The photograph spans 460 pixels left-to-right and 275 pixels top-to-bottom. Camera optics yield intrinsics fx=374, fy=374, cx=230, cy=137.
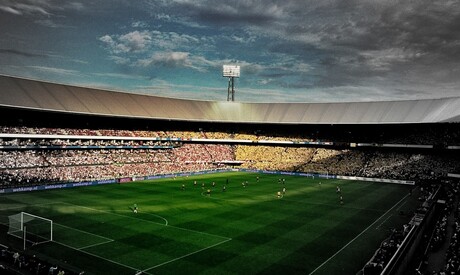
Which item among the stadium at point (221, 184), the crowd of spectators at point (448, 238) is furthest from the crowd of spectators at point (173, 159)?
the crowd of spectators at point (448, 238)

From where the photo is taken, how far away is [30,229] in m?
25.1

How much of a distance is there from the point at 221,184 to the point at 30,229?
30.4m

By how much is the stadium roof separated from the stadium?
0.33 metres

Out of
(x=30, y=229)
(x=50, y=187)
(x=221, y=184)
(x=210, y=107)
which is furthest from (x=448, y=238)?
(x=210, y=107)

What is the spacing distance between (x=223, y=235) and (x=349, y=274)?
9.50 metres

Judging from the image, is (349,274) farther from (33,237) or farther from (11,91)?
(11,91)

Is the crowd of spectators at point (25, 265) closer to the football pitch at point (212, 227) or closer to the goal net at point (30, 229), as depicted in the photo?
the football pitch at point (212, 227)

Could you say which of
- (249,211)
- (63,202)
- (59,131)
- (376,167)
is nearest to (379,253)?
(249,211)

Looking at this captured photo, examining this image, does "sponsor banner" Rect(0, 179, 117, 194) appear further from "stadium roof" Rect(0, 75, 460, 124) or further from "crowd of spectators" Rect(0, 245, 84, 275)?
"crowd of spectators" Rect(0, 245, 84, 275)

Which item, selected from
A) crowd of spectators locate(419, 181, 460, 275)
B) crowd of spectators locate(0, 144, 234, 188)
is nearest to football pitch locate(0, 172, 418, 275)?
crowd of spectators locate(419, 181, 460, 275)

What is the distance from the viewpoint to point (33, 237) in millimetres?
24562

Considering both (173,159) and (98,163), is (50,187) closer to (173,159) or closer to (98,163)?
(98,163)

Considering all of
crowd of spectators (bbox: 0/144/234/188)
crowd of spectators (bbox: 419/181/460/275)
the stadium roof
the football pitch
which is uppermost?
the stadium roof

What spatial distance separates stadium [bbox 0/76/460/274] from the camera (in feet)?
72.7
